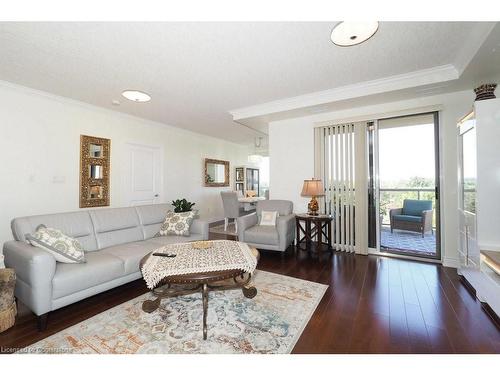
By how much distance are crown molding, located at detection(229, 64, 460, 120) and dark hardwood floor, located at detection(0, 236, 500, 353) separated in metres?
2.37

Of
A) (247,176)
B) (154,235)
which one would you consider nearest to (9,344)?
(154,235)

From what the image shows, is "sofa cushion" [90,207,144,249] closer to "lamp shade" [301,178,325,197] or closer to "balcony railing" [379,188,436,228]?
"lamp shade" [301,178,325,197]

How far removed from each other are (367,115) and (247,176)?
460cm

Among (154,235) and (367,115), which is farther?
(367,115)

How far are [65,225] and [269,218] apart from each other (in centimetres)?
277

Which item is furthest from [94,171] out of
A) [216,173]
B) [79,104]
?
[216,173]

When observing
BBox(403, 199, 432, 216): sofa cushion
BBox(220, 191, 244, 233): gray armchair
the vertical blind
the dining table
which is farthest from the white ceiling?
the dining table

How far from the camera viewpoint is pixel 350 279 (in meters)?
2.60

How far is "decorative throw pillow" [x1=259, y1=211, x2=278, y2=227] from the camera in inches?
149

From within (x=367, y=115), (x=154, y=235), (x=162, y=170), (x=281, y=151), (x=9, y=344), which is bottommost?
(x=9, y=344)

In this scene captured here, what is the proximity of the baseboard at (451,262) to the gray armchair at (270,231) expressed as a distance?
6.86ft

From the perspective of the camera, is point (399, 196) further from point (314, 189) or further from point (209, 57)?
point (209, 57)
